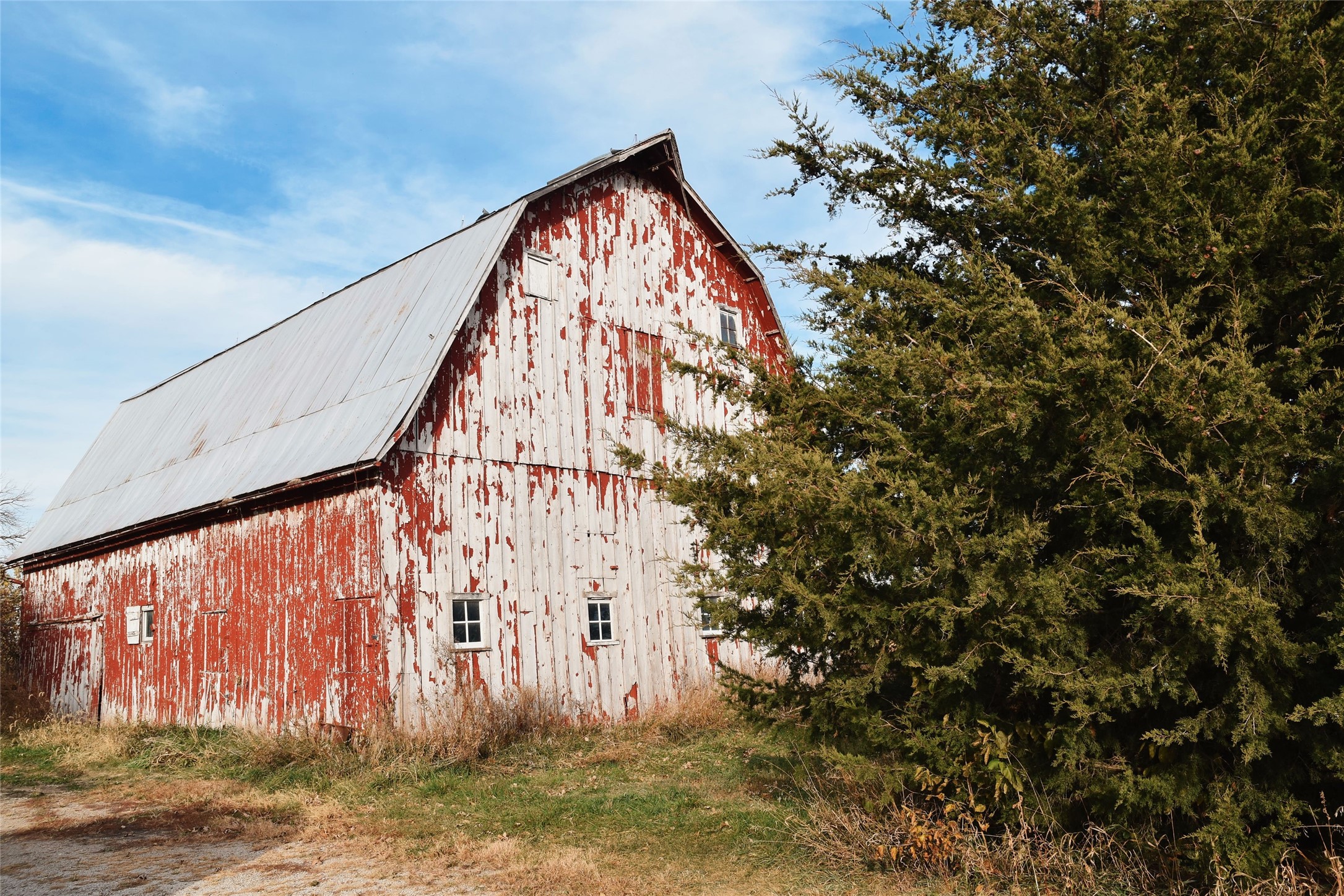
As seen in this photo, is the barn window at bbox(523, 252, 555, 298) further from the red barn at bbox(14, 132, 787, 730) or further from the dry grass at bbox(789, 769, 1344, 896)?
the dry grass at bbox(789, 769, 1344, 896)

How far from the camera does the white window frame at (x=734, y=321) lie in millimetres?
16719

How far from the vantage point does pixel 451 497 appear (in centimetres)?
1274

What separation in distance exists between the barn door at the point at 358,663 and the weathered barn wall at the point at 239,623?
15mm

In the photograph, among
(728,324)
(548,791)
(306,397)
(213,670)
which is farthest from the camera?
(728,324)

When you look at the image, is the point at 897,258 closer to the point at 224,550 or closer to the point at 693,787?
the point at 693,787

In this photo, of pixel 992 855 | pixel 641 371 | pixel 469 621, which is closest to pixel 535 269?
pixel 641 371

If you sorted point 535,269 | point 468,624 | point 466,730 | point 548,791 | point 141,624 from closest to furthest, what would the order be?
point 548,791 → point 466,730 → point 468,624 → point 535,269 → point 141,624

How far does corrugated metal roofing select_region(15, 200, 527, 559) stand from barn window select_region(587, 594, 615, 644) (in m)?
3.88

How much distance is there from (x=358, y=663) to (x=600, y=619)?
3482 mm

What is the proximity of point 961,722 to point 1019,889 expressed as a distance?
0.98 m

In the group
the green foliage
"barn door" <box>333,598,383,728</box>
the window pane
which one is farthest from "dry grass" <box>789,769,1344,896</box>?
the window pane

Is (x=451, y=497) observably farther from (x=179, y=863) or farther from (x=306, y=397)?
(x=179, y=863)

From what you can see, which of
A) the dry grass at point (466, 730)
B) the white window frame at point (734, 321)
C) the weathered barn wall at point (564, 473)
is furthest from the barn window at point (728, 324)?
the dry grass at point (466, 730)

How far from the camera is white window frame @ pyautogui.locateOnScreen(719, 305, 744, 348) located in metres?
16.7
